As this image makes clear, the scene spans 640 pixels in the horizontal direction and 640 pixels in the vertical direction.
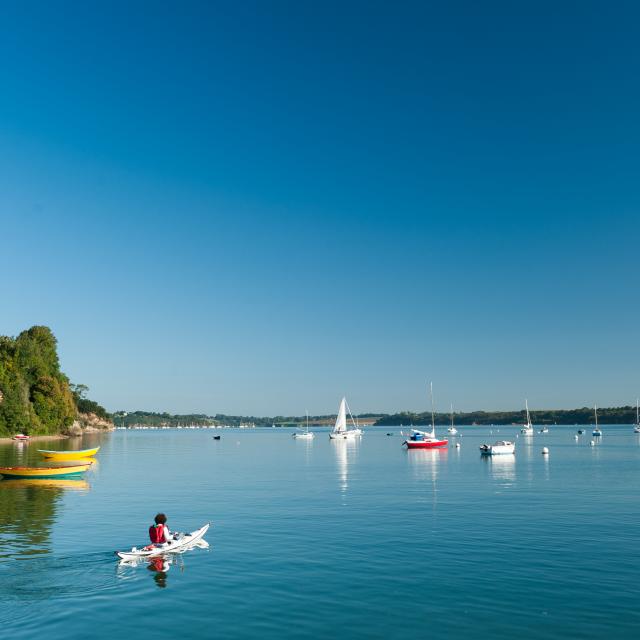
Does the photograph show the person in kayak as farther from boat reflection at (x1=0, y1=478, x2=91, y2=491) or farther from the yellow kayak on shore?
the yellow kayak on shore

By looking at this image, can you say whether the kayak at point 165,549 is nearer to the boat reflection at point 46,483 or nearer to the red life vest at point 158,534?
the red life vest at point 158,534

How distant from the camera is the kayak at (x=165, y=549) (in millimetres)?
33938

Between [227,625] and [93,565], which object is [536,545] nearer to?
[227,625]

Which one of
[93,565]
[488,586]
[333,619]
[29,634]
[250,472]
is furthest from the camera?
[250,472]

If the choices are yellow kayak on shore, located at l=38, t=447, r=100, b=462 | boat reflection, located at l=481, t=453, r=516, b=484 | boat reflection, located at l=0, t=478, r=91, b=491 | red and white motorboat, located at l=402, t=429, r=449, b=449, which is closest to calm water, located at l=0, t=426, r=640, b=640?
boat reflection, located at l=0, t=478, r=91, b=491

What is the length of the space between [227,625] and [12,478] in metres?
64.5

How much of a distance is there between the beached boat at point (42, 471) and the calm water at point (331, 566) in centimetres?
927

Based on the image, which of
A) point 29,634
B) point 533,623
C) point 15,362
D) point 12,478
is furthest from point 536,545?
point 15,362

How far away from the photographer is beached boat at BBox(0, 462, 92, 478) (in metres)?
77.3

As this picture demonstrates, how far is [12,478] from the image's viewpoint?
78.4 metres

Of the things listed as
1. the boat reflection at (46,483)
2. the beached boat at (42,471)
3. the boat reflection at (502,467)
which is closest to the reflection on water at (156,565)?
the boat reflection at (46,483)

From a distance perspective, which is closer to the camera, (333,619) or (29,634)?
(29,634)

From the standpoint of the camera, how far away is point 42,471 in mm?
80250

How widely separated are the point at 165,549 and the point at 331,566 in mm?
9450
